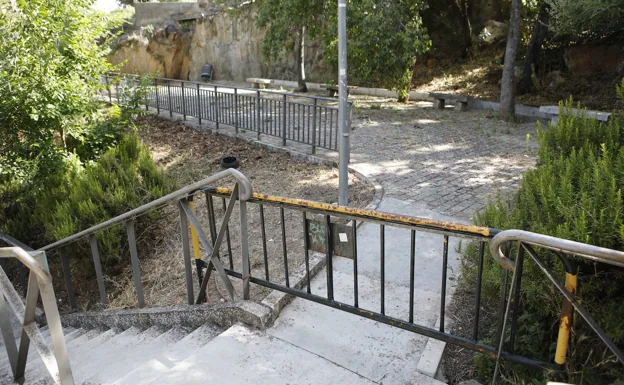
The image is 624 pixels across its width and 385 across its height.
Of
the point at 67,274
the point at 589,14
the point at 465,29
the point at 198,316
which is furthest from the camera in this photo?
the point at 465,29

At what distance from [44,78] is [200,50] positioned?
59.6 ft

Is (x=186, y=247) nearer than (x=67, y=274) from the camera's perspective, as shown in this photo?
Yes

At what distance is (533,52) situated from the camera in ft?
46.2

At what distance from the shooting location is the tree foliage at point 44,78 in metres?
6.59

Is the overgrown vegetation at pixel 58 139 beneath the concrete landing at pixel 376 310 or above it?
above

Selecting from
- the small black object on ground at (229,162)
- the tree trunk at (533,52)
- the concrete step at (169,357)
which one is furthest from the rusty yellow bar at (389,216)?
the tree trunk at (533,52)

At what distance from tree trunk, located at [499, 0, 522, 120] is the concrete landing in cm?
822

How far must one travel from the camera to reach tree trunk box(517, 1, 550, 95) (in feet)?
43.5

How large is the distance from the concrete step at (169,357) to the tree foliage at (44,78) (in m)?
4.95

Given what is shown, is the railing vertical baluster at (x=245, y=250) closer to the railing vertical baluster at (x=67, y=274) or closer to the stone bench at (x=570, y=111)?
the railing vertical baluster at (x=67, y=274)

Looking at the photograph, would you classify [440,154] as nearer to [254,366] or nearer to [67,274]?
[67,274]

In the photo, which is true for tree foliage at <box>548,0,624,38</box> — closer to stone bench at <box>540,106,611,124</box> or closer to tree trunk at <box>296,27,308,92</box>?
stone bench at <box>540,106,611,124</box>

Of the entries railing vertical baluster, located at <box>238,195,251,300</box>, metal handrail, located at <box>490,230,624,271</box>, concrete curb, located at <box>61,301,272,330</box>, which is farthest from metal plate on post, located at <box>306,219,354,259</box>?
metal handrail, located at <box>490,230,624,271</box>

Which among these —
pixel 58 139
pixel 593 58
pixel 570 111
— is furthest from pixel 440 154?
pixel 593 58
